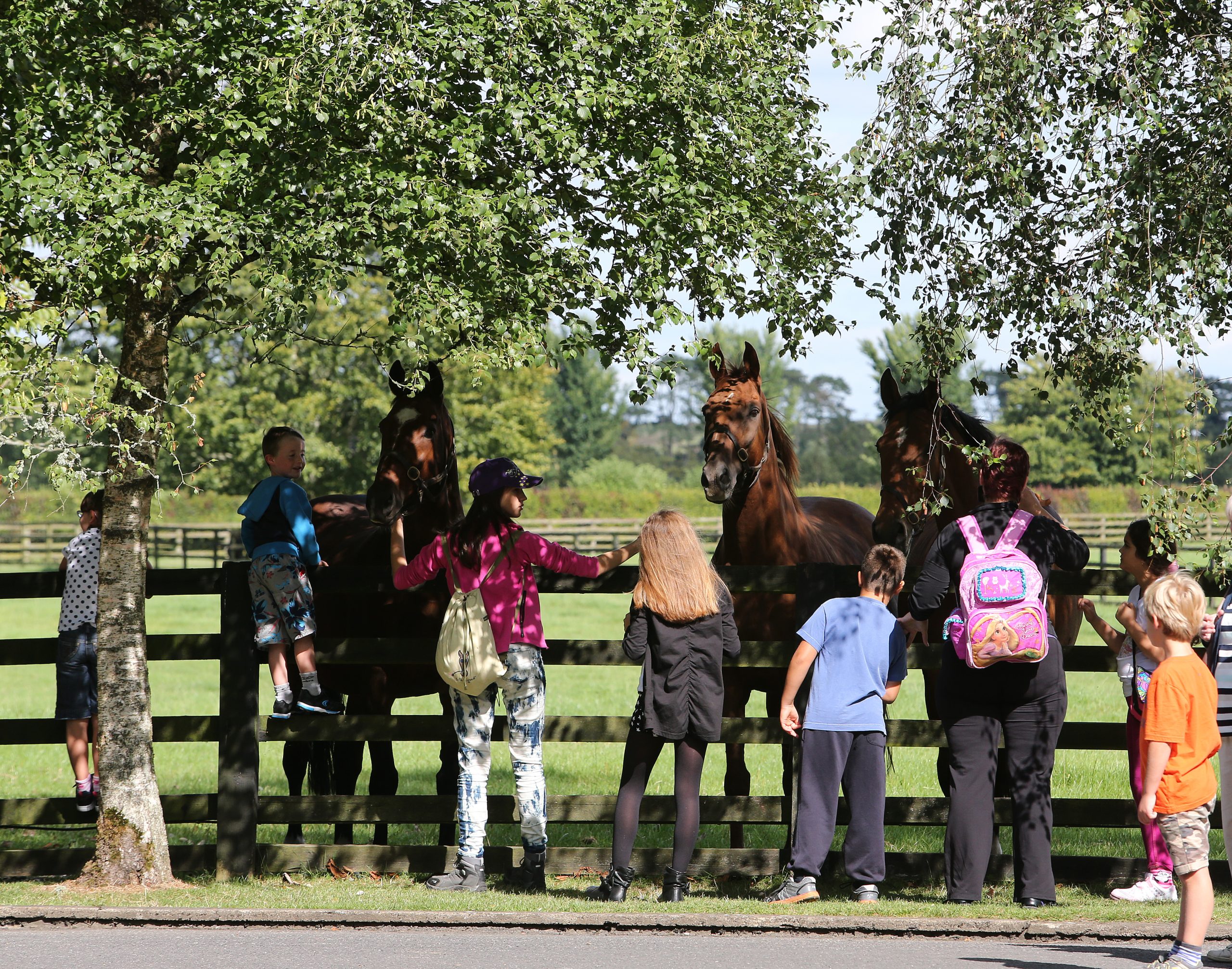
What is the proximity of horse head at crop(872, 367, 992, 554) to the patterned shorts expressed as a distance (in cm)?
313

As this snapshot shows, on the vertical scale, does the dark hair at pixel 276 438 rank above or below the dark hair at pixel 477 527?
above

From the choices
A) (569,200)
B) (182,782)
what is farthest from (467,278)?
(182,782)

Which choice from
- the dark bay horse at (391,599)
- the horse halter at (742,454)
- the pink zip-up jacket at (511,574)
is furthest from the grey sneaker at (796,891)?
the horse halter at (742,454)

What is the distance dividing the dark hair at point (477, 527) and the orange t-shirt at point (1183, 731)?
318cm

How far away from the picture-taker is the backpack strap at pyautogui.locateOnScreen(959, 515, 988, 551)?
6.07 meters

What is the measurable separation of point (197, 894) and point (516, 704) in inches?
74.8

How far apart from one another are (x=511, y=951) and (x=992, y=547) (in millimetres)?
2900

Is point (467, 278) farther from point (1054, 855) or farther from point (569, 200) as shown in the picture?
point (1054, 855)

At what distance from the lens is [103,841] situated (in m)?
6.69

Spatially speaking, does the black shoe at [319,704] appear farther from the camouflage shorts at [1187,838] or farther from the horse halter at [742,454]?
the camouflage shorts at [1187,838]

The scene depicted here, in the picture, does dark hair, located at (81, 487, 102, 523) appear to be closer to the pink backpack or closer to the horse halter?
the horse halter

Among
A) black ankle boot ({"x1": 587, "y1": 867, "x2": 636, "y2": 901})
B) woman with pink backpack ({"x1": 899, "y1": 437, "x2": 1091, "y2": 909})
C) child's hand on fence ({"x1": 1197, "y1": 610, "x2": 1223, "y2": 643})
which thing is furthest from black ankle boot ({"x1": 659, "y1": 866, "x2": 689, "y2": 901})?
child's hand on fence ({"x1": 1197, "y1": 610, "x2": 1223, "y2": 643})

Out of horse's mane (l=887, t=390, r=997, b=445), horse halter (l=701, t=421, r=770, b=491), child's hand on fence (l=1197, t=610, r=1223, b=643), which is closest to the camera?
child's hand on fence (l=1197, t=610, r=1223, b=643)

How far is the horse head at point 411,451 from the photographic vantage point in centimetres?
706
